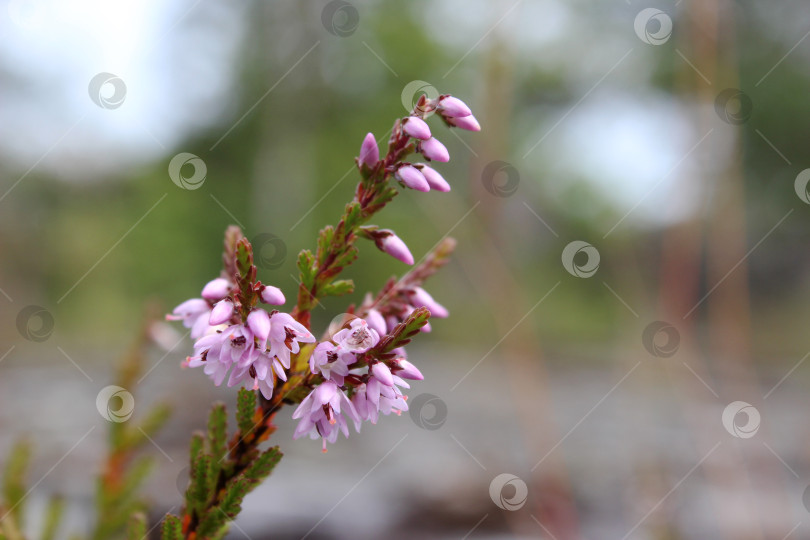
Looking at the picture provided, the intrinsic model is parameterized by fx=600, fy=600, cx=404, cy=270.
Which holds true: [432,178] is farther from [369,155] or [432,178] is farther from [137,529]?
[137,529]

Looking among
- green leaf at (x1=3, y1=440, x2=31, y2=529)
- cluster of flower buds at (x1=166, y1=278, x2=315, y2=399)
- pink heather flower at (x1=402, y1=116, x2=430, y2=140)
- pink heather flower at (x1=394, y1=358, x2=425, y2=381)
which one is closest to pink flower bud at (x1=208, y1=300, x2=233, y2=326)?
cluster of flower buds at (x1=166, y1=278, x2=315, y2=399)

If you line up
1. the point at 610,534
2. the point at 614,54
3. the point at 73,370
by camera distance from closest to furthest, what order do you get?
the point at 610,534 → the point at 73,370 → the point at 614,54

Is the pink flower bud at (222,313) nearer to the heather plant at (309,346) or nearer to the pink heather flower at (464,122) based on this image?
the heather plant at (309,346)

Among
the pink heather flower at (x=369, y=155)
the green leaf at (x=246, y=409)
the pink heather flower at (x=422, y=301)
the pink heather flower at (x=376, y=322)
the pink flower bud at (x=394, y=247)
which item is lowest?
the green leaf at (x=246, y=409)

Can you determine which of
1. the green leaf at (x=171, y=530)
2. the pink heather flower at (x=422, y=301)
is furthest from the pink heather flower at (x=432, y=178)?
the green leaf at (x=171, y=530)

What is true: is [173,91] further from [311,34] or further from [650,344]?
[650,344]

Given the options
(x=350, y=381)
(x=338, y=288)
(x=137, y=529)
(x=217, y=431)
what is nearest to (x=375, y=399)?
(x=350, y=381)

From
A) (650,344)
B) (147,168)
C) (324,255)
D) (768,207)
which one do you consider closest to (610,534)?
(650,344)
